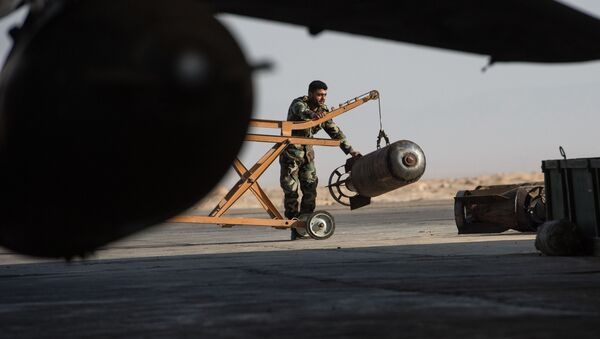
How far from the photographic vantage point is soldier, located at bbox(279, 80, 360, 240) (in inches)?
563

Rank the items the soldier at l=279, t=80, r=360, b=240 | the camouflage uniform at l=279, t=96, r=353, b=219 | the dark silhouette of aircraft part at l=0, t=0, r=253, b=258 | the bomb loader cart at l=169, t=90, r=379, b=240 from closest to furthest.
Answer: the dark silhouette of aircraft part at l=0, t=0, r=253, b=258, the bomb loader cart at l=169, t=90, r=379, b=240, the soldier at l=279, t=80, r=360, b=240, the camouflage uniform at l=279, t=96, r=353, b=219

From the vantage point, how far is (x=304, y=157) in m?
14.6

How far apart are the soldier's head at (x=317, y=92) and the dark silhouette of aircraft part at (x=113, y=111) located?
38.4ft

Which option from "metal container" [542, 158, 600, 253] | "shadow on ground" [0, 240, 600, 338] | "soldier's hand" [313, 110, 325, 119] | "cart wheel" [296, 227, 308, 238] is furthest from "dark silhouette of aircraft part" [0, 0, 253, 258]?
"cart wheel" [296, 227, 308, 238]

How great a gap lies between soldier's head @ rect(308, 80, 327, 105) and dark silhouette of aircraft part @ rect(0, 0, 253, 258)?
11703mm

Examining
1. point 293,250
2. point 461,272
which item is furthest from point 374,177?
point 461,272

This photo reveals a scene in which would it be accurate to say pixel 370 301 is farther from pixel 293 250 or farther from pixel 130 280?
pixel 293 250

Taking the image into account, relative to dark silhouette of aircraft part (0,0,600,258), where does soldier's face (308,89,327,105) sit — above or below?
above

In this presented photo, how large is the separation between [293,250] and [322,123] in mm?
3401

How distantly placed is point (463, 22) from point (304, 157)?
11.3 m

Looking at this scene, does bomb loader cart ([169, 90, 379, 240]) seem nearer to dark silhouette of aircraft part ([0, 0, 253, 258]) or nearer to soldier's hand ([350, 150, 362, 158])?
soldier's hand ([350, 150, 362, 158])

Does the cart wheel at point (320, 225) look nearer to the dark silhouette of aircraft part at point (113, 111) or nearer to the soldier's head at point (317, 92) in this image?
the soldier's head at point (317, 92)

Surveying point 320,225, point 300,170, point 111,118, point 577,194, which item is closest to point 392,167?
point 320,225

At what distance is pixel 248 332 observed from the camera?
4.56m
